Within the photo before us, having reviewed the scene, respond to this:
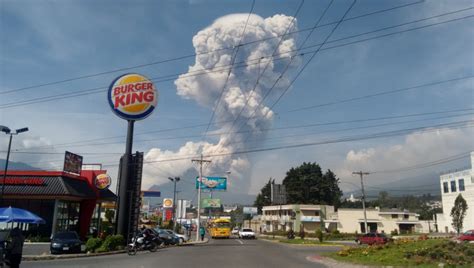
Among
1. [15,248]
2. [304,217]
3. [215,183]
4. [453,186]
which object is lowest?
[15,248]

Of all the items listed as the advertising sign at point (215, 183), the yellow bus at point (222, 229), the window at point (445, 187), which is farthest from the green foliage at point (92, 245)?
the window at point (445, 187)

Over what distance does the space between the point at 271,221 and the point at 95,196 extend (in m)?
68.0

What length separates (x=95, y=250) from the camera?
2562cm

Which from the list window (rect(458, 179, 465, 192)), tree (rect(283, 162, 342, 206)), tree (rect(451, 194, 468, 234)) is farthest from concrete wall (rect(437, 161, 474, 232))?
tree (rect(283, 162, 342, 206))

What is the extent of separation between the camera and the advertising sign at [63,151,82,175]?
44156 mm

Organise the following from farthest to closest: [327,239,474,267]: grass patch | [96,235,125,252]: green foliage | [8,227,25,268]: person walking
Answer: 1. [96,235,125,252]: green foliage
2. [327,239,474,267]: grass patch
3. [8,227,25,268]: person walking

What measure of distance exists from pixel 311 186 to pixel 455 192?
3824cm

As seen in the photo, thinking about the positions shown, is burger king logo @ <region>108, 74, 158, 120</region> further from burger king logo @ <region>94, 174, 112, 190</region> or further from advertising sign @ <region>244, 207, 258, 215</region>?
advertising sign @ <region>244, 207, 258, 215</region>

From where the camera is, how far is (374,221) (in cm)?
8638

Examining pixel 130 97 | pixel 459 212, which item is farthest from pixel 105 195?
pixel 459 212

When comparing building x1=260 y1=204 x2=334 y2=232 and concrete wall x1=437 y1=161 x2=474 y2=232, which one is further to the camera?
building x1=260 y1=204 x2=334 y2=232

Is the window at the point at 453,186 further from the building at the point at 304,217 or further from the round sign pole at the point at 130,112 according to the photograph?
the round sign pole at the point at 130,112

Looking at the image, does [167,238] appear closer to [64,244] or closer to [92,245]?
[92,245]

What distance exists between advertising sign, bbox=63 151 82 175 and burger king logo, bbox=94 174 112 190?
9.58 feet
